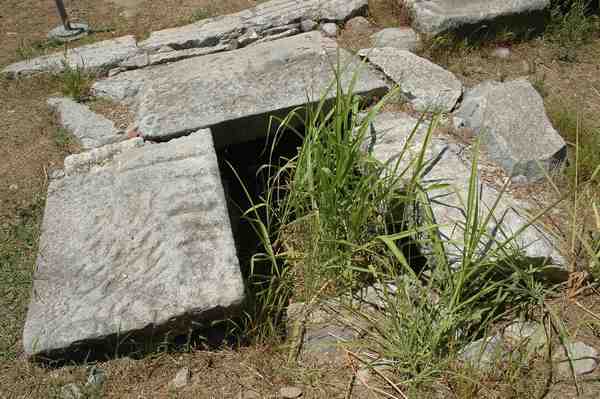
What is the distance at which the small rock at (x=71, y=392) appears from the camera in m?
1.80

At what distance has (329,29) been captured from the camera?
11.5 ft

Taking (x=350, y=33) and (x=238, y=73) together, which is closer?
(x=238, y=73)

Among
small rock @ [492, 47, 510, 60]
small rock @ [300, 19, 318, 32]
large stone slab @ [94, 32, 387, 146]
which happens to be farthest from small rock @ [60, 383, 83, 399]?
small rock @ [492, 47, 510, 60]

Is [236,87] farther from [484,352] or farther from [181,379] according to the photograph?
[484,352]

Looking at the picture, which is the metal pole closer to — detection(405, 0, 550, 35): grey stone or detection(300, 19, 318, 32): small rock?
detection(300, 19, 318, 32): small rock

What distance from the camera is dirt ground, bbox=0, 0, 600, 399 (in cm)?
185

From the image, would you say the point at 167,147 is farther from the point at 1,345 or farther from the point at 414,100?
the point at 414,100

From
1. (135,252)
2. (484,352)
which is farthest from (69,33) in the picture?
(484,352)

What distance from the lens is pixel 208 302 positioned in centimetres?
185

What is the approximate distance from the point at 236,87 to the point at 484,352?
1.66 metres

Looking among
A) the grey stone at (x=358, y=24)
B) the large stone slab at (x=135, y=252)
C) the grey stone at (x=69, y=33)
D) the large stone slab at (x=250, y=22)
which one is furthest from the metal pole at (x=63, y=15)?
the grey stone at (x=358, y=24)

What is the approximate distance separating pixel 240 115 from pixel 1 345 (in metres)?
1.34

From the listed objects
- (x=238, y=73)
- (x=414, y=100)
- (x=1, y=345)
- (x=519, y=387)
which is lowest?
(x=519, y=387)

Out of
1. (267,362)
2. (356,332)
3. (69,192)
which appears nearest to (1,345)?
(69,192)
